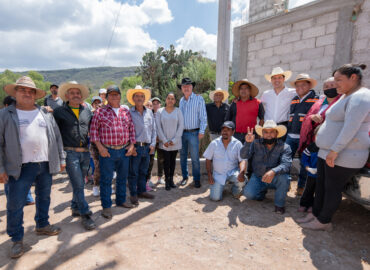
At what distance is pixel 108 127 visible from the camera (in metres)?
3.25

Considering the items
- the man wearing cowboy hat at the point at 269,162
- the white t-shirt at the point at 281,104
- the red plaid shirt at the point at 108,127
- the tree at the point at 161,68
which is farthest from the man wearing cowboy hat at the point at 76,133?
the tree at the point at 161,68

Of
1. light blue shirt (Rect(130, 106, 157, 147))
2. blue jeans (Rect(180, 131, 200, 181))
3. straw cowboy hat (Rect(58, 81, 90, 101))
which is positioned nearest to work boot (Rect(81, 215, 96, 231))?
light blue shirt (Rect(130, 106, 157, 147))

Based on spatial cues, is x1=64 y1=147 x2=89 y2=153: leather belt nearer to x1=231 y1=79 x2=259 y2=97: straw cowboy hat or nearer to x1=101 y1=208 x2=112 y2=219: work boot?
x1=101 y1=208 x2=112 y2=219: work boot

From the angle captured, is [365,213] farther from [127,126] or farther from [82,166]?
[82,166]

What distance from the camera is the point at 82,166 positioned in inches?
127

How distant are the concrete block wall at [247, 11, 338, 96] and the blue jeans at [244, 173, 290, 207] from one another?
11.6 ft

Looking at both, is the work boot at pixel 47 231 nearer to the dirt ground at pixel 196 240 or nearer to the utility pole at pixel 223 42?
the dirt ground at pixel 196 240

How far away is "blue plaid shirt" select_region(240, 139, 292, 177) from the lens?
3.52 meters

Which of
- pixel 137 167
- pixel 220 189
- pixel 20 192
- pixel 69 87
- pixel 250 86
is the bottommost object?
pixel 220 189

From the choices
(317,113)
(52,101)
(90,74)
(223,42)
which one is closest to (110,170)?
(317,113)

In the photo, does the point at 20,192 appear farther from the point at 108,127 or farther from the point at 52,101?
the point at 52,101

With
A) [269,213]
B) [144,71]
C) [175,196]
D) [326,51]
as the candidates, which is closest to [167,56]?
[144,71]

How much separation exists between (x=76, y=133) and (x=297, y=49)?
6.07 m

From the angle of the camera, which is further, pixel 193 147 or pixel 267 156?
pixel 193 147
